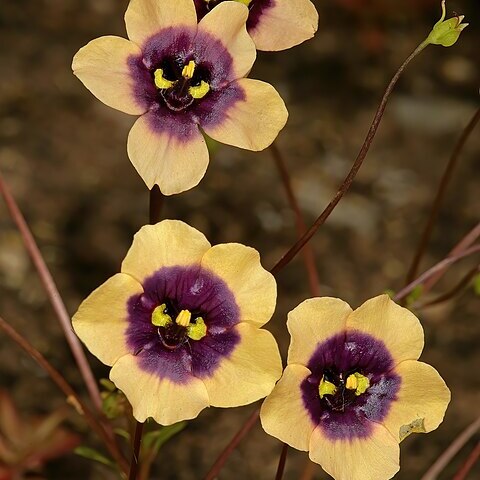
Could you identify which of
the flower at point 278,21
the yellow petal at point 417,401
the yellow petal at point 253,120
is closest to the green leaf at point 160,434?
the yellow petal at point 417,401

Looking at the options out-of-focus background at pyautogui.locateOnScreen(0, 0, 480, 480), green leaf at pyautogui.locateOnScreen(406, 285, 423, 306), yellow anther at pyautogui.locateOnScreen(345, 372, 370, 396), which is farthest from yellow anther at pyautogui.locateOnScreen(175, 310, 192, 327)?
out-of-focus background at pyautogui.locateOnScreen(0, 0, 480, 480)

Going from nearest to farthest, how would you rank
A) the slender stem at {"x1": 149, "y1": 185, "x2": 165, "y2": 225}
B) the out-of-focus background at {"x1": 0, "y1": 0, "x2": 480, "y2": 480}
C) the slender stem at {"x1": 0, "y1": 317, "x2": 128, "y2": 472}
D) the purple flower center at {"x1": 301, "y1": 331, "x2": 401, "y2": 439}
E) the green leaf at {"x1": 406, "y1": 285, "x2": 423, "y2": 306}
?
the purple flower center at {"x1": 301, "y1": 331, "x2": 401, "y2": 439} < the slender stem at {"x1": 149, "y1": 185, "x2": 165, "y2": 225} < the slender stem at {"x1": 0, "y1": 317, "x2": 128, "y2": 472} < the green leaf at {"x1": 406, "y1": 285, "x2": 423, "y2": 306} < the out-of-focus background at {"x1": 0, "y1": 0, "x2": 480, "y2": 480}

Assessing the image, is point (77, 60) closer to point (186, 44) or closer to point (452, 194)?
point (186, 44)

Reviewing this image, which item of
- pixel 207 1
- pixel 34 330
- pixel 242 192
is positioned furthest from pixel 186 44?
pixel 242 192

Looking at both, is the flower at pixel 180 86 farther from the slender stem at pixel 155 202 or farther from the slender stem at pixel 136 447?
the slender stem at pixel 136 447

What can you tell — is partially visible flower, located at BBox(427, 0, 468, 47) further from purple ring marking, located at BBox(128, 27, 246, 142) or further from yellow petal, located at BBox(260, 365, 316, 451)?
yellow petal, located at BBox(260, 365, 316, 451)

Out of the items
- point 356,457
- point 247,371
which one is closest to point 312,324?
point 247,371
